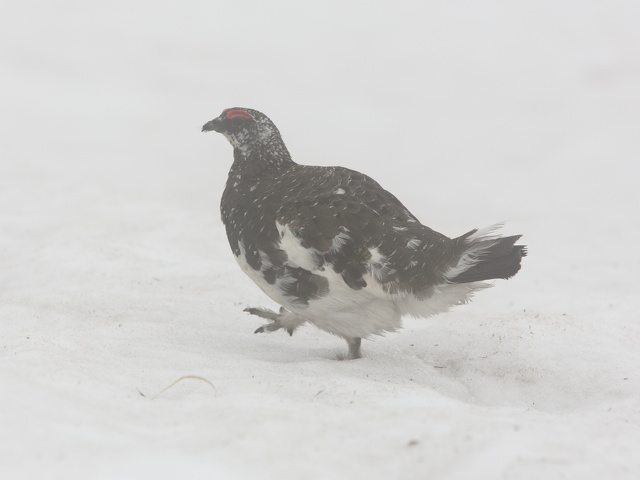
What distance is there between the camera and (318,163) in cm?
884

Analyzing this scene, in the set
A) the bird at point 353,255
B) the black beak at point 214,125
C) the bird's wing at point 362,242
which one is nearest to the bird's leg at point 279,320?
the bird at point 353,255

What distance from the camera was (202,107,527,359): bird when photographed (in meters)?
3.81

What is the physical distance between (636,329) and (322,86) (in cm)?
634

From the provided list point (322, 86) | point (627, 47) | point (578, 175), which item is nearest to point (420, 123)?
point (322, 86)

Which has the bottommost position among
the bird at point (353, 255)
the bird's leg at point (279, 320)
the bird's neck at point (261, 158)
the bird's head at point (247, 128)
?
the bird's leg at point (279, 320)

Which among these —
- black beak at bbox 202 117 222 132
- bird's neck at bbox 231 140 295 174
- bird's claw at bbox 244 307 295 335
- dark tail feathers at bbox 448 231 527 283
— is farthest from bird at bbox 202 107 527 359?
black beak at bbox 202 117 222 132

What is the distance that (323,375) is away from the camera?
3.53m

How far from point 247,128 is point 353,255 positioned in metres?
1.46

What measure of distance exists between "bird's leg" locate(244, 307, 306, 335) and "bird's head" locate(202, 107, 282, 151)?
110cm

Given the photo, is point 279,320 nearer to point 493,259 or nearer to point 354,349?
point 354,349

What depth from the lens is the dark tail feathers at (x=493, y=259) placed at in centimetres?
362

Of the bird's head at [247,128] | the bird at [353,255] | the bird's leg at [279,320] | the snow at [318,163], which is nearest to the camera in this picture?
the snow at [318,163]

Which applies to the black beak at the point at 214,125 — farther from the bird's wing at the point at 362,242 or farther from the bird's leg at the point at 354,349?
the bird's leg at the point at 354,349

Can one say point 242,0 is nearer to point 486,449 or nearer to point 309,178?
point 309,178
